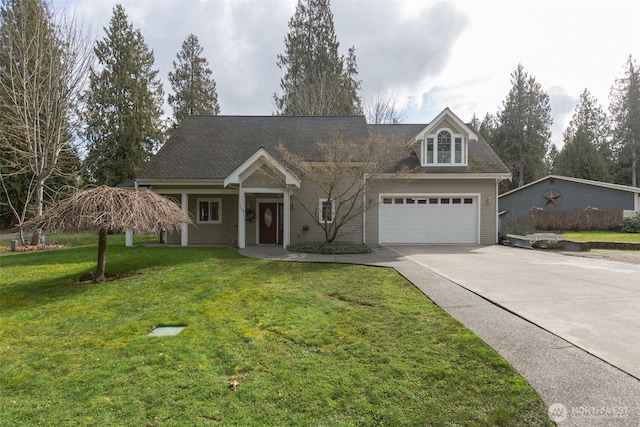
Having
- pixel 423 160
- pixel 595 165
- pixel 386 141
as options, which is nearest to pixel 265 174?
pixel 386 141

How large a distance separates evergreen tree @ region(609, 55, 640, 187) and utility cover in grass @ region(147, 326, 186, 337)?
48.4 metres

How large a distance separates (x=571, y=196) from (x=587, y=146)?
15.1 meters

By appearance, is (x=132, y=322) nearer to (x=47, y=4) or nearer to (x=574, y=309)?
(x=574, y=309)

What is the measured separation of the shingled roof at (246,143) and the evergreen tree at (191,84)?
53.2 ft

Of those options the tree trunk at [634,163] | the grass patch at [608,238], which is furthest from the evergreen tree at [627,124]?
the grass patch at [608,238]

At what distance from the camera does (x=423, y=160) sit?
15711 millimetres

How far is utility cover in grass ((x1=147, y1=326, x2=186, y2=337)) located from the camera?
177 inches

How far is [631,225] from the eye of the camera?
19828mm

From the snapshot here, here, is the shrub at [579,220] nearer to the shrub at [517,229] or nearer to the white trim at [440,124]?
the shrub at [517,229]

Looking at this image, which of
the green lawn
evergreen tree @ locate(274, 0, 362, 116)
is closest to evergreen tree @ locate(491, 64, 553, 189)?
evergreen tree @ locate(274, 0, 362, 116)

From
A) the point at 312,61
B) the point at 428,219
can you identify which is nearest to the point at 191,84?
the point at 312,61

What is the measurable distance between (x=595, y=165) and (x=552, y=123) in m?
11.1

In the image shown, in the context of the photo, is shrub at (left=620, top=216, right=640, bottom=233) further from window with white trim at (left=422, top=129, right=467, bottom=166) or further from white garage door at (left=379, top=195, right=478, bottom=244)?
window with white trim at (left=422, top=129, right=467, bottom=166)

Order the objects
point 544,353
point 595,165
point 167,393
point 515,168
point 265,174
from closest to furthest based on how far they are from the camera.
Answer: point 167,393 → point 544,353 → point 265,174 → point 595,165 → point 515,168
